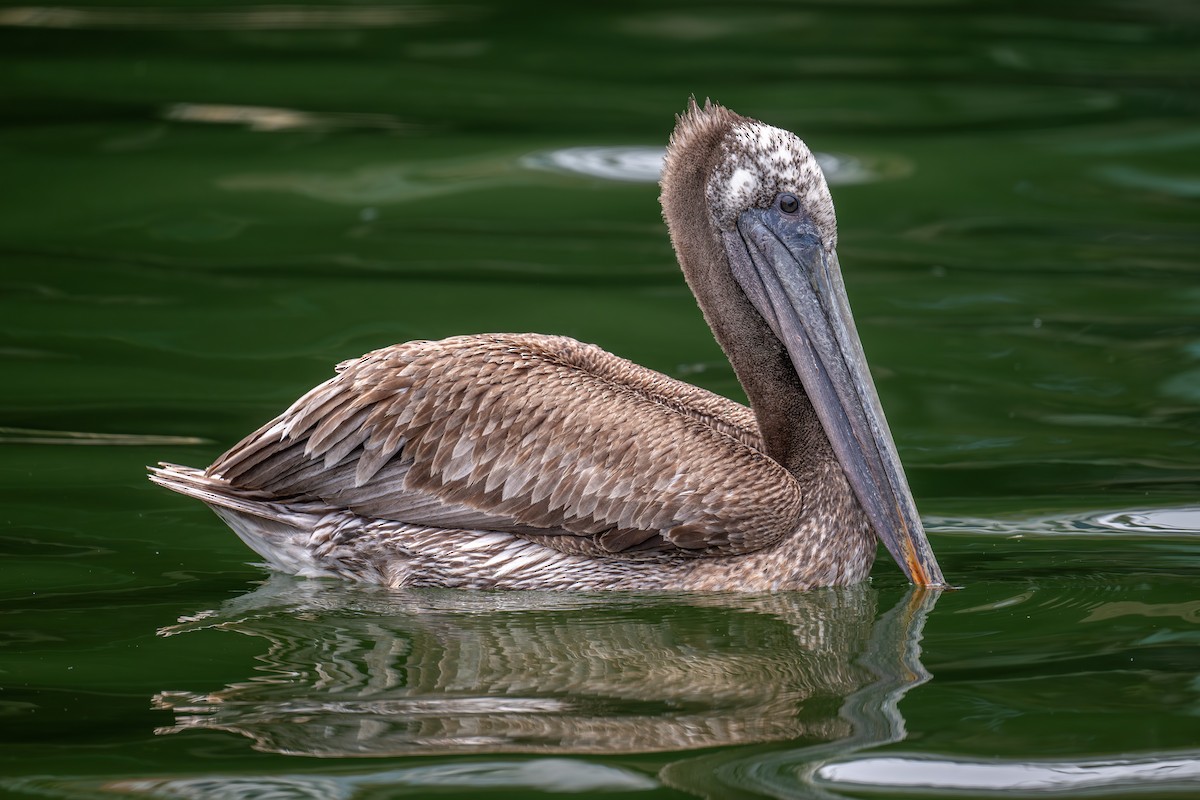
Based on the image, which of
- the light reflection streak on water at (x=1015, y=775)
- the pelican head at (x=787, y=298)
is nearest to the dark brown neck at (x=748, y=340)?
the pelican head at (x=787, y=298)

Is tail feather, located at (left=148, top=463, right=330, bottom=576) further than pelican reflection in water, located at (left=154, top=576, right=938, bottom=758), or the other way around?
tail feather, located at (left=148, top=463, right=330, bottom=576)

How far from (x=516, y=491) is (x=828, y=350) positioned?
1.05m

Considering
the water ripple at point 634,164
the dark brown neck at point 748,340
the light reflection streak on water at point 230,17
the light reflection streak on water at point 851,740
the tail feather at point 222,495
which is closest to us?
the light reflection streak on water at point 851,740

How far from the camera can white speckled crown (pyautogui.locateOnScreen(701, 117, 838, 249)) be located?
18.7 feet

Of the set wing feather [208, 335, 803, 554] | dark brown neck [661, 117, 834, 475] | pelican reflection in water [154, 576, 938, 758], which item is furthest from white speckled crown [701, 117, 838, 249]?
pelican reflection in water [154, 576, 938, 758]

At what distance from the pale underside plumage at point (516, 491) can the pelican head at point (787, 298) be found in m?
0.18

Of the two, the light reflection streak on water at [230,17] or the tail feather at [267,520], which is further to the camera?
the light reflection streak on water at [230,17]

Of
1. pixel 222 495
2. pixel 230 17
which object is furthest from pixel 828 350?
pixel 230 17

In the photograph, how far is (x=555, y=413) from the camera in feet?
18.6

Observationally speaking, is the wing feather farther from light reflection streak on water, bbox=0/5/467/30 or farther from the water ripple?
light reflection streak on water, bbox=0/5/467/30

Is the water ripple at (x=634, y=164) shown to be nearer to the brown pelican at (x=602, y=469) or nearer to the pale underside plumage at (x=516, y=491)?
the brown pelican at (x=602, y=469)

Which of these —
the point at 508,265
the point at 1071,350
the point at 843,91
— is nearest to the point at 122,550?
the point at 508,265

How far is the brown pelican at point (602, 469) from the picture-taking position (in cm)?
561

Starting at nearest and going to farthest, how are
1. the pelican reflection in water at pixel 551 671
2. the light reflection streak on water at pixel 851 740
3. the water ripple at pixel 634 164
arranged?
the light reflection streak on water at pixel 851 740
the pelican reflection in water at pixel 551 671
the water ripple at pixel 634 164
